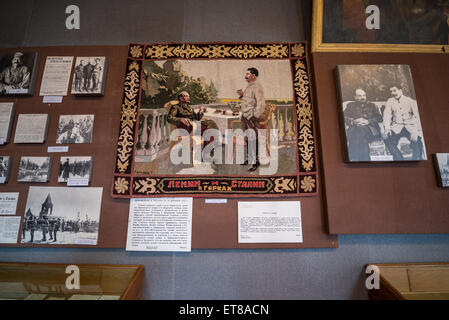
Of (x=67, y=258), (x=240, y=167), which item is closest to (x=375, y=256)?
Result: (x=240, y=167)

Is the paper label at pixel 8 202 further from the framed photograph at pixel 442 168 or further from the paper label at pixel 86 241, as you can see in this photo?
the framed photograph at pixel 442 168

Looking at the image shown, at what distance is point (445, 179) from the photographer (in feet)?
8.41

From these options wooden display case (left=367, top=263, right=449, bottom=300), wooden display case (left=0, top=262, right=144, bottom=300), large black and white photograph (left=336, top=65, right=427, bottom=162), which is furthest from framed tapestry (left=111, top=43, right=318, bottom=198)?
wooden display case (left=367, top=263, right=449, bottom=300)

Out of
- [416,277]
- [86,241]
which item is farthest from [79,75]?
[416,277]

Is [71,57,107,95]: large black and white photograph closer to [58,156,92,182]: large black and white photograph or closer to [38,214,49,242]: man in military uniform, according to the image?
[58,156,92,182]: large black and white photograph

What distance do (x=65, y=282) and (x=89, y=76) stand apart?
262 centimetres

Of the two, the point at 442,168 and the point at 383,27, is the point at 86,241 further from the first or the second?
the point at 383,27

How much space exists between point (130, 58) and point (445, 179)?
173 inches

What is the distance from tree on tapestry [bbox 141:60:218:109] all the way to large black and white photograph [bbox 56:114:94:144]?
30.6 inches

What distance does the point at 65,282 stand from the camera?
2.44 meters

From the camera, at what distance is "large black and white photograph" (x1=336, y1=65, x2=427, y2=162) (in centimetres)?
259

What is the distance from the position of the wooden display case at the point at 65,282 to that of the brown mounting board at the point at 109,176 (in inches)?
10.8

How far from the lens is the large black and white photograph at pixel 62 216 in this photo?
2.62 meters

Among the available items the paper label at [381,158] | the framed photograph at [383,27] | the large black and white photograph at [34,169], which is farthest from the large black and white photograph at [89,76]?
the paper label at [381,158]
